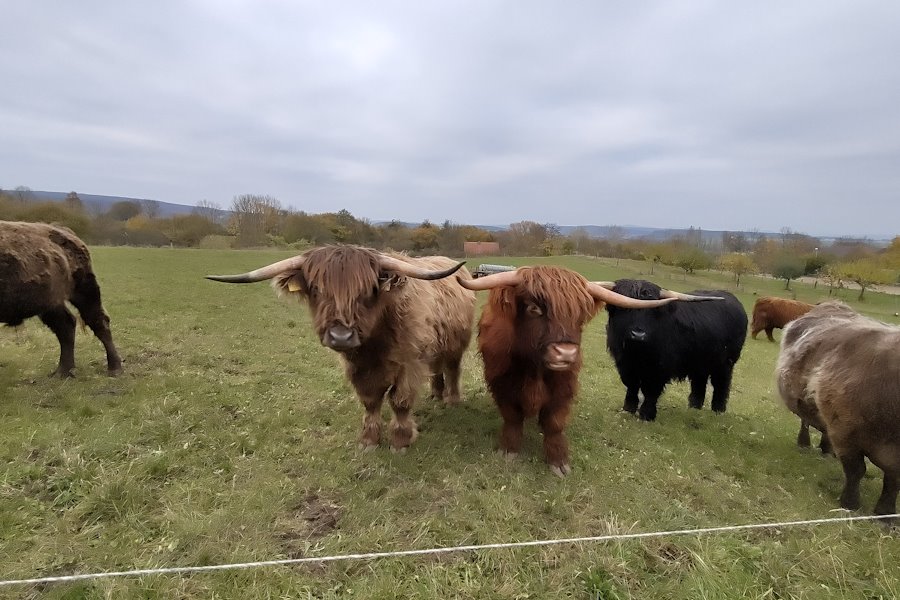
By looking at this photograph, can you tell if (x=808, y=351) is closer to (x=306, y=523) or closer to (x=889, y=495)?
(x=889, y=495)

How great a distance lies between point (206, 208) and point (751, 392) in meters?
55.0

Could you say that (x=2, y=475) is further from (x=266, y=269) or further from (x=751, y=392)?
(x=751, y=392)

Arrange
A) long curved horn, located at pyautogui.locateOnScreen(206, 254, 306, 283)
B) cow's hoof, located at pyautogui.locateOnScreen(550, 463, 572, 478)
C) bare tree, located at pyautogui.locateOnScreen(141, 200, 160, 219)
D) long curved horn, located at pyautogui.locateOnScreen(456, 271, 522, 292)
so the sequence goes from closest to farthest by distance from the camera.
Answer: long curved horn, located at pyautogui.locateOnScreen(206, 254, 306, 283), long curved horn, located at pyautogui.locateOnScreen(456, 271, 522, 292), cow's hoof, located at pyautogui.locateOnScreen(550, 463, 572, 478), bare tree, located at pyautogui.locateOnScreen(141, 200, 160, 219)

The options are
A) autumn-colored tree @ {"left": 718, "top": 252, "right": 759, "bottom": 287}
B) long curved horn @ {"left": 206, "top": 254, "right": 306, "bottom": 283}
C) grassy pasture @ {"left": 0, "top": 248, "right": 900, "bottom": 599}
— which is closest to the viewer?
grassy pasture @ {"left": 0, "top": 248, "right": 900, "bottom": 599}

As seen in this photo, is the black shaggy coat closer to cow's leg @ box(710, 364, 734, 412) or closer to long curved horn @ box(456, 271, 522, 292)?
cow's leg @ box(710, 364, 734, 412)

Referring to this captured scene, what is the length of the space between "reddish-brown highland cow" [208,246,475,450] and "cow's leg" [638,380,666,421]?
246 cm

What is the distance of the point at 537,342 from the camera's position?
365 centimetres

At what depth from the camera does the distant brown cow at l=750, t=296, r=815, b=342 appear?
19.6m

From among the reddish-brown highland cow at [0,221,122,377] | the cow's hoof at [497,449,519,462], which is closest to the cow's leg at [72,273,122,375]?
the reddish-brown highland cow at [0,221,122,377]

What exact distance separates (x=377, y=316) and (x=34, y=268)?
165 inches

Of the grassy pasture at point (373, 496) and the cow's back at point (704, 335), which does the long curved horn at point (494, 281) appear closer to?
the grassy pasture at point (373, 496)

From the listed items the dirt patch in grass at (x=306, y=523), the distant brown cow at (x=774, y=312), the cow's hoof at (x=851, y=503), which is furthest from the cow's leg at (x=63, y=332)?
the distant brown cow at (x=774, y=312)

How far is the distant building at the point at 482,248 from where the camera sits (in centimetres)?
3825

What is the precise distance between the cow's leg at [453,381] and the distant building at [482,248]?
102 ft
